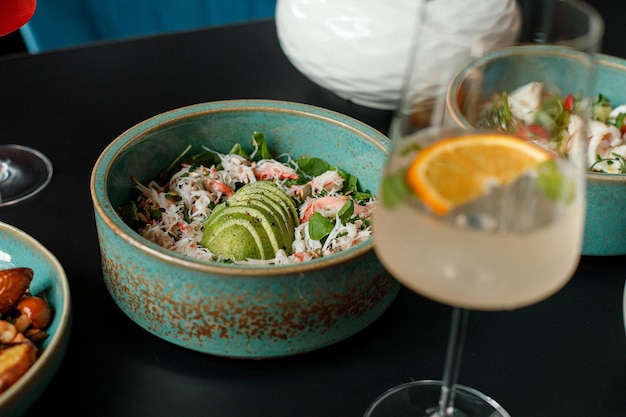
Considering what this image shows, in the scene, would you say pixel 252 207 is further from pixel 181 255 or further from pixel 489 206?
pixel 489 206

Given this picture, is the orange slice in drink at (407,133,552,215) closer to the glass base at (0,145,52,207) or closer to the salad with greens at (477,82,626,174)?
the salad with greens at (477,82,626,174)

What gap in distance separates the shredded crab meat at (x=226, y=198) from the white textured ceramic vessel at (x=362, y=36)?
8.3 inches

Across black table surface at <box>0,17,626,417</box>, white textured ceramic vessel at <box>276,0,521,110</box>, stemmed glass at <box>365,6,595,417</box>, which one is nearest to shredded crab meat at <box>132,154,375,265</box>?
black table surface at <box>0,17,626,417</box>

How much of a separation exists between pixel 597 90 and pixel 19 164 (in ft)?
2.93

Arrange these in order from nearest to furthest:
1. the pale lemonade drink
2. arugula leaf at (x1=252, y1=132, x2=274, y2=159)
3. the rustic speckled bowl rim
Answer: the pale lemonade drink, the rustic speckled bowl rim, arugula leaf at (x1=252, y1=132, x2=274, y2=159)

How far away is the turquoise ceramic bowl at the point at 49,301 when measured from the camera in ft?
2.48

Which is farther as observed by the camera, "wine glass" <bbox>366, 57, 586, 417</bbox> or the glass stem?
the glass stem

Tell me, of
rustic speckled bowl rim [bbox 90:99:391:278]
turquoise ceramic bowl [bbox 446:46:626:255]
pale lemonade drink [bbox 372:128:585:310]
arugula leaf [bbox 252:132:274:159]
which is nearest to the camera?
pale lemonade drink [bbox 372:128:585:310]

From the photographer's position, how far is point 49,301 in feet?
2.96

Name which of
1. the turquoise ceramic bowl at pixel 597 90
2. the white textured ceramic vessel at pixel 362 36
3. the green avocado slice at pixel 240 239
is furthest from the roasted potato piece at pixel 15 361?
A: the white textured ceramic vessel at pixel 362 36

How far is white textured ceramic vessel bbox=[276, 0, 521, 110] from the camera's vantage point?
1.18 m

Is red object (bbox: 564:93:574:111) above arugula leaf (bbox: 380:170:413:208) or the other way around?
above

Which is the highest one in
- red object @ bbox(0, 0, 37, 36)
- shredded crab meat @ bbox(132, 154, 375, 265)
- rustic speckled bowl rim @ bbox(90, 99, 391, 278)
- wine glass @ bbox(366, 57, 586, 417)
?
wine glass @ bbox(366, 57, 586, 417)

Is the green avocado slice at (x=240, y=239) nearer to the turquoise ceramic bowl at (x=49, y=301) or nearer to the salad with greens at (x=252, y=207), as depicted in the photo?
the salad with greens at (x=252, y=207)
